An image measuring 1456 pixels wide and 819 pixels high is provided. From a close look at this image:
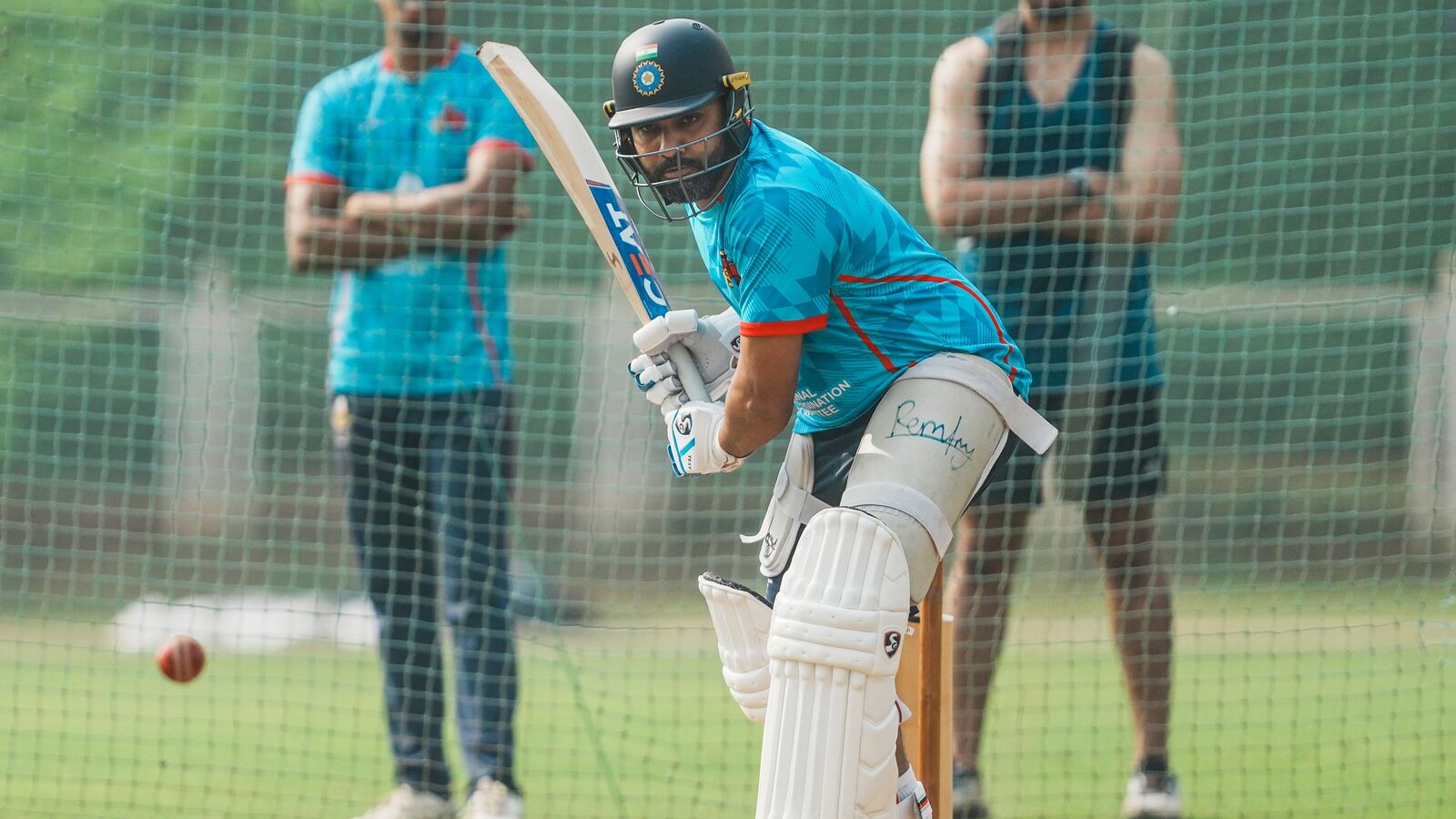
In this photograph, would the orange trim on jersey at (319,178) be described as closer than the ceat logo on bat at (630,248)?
No

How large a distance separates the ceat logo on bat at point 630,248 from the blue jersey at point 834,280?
178 mm

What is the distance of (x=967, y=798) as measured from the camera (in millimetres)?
3771

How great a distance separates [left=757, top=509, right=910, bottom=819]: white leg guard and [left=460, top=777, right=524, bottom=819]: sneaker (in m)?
1.39

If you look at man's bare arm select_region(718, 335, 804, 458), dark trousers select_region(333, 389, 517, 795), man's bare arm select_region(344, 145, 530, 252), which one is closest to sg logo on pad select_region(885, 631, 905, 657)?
man's bare arm select_region(718, 335, 804, 458)

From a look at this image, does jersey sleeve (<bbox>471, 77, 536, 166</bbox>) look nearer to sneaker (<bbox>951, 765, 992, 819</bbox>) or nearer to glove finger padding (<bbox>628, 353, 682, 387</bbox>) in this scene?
glove finger padding (<bbox>628, 353, 682, 387</bbox>)

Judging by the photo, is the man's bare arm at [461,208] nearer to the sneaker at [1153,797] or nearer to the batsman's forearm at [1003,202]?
the batsman's forearm at [1003,202]

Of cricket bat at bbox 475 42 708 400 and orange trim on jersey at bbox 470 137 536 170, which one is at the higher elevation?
orange trim on jersey at bbox 470 137 536 170

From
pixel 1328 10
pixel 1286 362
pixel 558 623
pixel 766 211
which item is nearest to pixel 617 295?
pixel 558 623

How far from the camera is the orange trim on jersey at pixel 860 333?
267cm

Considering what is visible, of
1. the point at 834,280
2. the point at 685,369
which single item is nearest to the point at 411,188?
the point at 685,369

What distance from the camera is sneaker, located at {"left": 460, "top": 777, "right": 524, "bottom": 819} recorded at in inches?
147

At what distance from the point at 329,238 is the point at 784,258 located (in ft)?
6.53

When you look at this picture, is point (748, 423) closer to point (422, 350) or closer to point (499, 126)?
point (422, 350)

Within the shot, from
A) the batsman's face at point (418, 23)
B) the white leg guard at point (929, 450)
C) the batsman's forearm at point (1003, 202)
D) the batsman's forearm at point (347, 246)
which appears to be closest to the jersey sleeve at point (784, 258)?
the white leg guard at point (929, 450)
